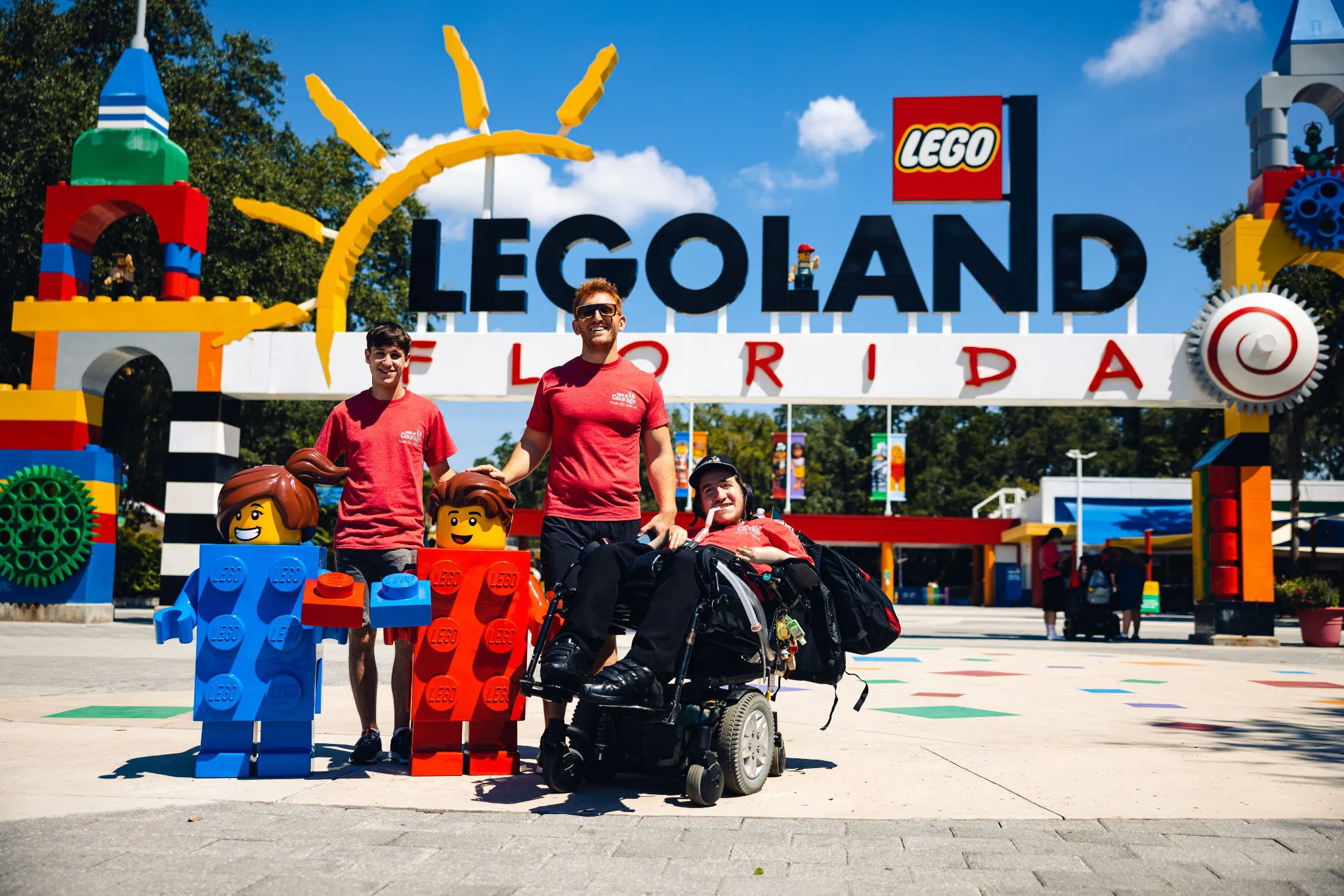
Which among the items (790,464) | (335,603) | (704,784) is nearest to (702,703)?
(704,784)

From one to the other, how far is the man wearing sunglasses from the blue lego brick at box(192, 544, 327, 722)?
3.11 ft

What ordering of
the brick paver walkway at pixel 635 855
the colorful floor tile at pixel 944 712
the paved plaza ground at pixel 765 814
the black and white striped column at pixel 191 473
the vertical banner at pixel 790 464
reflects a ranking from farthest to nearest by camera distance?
the vertical banner at pixel 790 464 < the black and white striped column at pixel 191 473 < the colorful floor tile at pixel 944 712 < the paved plaza ground at pixel 765 814 < the brick paver walkway at pixel 635 855

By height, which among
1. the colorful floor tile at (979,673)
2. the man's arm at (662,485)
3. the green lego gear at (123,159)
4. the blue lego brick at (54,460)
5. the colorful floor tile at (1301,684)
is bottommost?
the colorful floor tile at (979,673)

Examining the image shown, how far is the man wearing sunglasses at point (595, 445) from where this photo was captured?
4.89 meters

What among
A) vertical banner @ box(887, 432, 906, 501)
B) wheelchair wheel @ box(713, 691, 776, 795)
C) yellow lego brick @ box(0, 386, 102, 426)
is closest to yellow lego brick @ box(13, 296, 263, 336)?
yellow lego brick @ box(0, 386, 102, 426)

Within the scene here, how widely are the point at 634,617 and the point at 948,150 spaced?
52.9ft

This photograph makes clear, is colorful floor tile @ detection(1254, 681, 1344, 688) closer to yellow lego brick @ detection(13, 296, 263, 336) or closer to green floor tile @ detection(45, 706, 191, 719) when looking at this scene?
green floor tile @ detection(45, 706, 191, 719)

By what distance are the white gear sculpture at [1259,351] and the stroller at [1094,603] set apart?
358cm

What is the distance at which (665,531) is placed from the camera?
4.73 meters

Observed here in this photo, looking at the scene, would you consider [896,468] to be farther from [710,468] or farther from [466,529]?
[466,529]

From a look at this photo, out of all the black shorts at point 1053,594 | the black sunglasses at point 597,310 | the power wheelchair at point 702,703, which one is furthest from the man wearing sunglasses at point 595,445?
the black shorts at point 1053,594

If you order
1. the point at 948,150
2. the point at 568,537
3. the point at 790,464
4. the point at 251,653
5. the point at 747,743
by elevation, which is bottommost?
the point at 747,743

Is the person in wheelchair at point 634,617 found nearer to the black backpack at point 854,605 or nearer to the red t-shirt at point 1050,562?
the black backpack at point 854,605

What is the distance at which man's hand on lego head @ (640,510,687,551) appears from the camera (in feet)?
15.2
